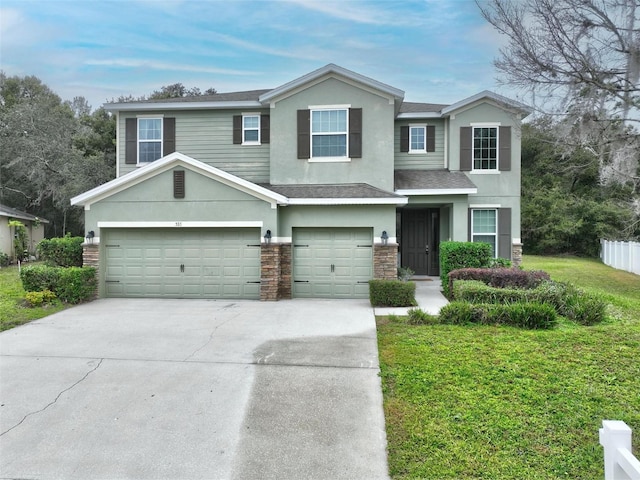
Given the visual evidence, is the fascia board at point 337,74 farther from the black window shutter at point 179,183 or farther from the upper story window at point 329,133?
the black window shutter at point 179,183

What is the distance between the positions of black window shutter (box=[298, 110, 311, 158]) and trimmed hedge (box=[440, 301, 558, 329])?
7.16m

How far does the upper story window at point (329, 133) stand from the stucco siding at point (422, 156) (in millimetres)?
2891

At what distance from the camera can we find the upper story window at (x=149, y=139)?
14.5 metres

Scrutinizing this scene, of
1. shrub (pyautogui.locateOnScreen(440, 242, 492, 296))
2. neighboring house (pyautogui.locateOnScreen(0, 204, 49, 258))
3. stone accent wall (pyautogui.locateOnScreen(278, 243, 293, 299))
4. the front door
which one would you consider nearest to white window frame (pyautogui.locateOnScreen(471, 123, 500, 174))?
the front door

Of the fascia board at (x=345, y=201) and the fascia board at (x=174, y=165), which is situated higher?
the fascia board at (x=174, y=165)

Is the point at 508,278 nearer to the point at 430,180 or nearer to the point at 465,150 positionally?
the point at 430,180

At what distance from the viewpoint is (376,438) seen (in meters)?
4.08

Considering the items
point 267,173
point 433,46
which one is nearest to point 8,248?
point 267,173

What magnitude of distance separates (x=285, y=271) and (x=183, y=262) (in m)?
2.91

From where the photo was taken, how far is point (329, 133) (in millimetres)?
13227

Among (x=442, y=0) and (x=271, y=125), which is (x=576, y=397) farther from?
(x=271, y=125)

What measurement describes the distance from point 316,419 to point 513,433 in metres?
1.94

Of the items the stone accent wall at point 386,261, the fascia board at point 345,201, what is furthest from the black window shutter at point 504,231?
the stone accent wall at point 386,261

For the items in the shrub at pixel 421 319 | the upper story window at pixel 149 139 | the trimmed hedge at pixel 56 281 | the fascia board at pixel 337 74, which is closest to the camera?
the shrub at pixel 421 319
